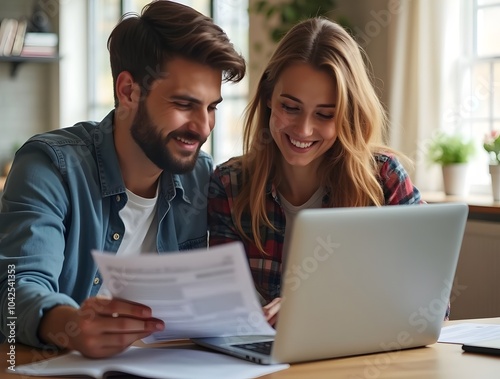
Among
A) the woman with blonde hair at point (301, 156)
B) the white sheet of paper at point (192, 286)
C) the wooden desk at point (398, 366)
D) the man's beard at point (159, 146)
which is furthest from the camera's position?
the woman with blonde hair at point (301, 156)

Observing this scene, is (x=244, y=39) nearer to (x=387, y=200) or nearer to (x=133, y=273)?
(x=387, y=200)

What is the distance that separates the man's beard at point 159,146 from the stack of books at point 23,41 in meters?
4.77

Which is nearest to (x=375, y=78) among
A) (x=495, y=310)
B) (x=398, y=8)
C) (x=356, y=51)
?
(x=398, y=8)

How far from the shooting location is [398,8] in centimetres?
366

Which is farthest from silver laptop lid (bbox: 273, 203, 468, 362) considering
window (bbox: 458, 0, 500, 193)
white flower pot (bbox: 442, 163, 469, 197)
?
window (bbox: 458, 0, 500, 193)

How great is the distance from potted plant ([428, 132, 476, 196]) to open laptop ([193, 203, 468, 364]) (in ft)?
6.65

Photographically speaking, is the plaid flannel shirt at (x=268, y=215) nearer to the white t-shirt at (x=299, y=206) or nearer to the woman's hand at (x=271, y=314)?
the white t-shirt at (x=299, y=206)


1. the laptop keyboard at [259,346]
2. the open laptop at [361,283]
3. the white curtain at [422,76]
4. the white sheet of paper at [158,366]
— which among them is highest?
the white curtain at [422,76]

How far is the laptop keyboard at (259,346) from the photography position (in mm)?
1375

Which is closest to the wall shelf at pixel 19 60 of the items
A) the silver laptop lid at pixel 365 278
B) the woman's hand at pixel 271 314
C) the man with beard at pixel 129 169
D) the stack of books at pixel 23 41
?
the stack of books at pixel 23 41

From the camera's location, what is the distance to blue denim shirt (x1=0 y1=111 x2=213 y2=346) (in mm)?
1499

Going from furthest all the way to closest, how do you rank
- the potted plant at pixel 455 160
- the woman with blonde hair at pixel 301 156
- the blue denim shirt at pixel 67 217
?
the potted plant at pixel 455 160 < the woman with blonde hair at pixel 301 156 < the blue denim shirt at pixel 67 217

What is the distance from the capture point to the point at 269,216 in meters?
2.08

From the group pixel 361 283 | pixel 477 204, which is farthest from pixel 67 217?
pixel 477 204
